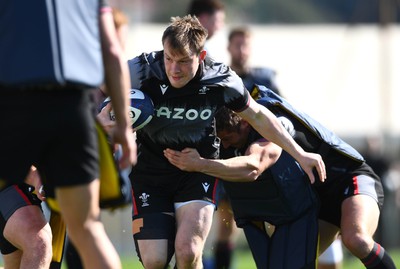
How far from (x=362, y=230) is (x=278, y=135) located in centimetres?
93

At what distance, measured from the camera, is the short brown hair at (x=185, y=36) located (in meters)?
5.83

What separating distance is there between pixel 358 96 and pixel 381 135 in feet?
7.62

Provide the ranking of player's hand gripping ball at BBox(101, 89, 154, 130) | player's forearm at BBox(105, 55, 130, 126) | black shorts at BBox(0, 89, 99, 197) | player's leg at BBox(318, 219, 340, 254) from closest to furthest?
black shorts at BBox(0, 89, 99, 197) < player's forearm at BBox(105, 55, 130, 126) < player's hand gripping ball at BBox(101, 89, 154, 130) < player's leg at BBox(318, 219, 340, 254)

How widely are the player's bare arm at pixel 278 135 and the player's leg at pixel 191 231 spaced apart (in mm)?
682

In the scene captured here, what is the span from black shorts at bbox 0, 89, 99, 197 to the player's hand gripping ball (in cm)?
170

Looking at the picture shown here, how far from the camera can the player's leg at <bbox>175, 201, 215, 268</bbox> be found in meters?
6.00

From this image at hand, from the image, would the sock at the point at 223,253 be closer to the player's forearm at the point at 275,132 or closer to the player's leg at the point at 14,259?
the player's leg at the point at 14,259

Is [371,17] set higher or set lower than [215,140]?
lower

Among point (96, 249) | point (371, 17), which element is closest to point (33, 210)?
point (96, 249)

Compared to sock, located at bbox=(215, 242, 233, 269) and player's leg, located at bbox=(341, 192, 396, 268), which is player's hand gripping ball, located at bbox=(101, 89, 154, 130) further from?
sock, located at bbox=(215, 242, 233, 269)

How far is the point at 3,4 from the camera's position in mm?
4008

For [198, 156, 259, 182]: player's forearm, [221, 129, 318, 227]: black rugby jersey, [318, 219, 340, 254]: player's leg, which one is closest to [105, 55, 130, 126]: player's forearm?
[198, 156, 259, 182]: player's forearm

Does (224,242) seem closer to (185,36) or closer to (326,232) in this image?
(326,232)

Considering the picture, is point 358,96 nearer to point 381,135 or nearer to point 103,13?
point 381,135
